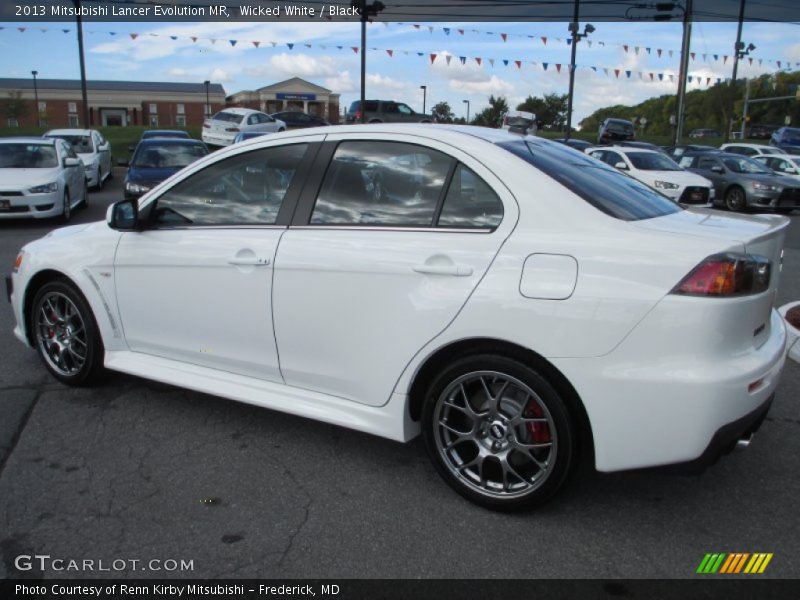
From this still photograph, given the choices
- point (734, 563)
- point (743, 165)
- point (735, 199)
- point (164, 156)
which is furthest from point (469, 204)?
point (743, 165)

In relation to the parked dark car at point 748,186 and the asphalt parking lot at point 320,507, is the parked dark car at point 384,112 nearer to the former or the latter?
the parked dark car at point 748,186

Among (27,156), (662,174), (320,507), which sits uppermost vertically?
(27,156)

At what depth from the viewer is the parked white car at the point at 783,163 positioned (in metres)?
20.8

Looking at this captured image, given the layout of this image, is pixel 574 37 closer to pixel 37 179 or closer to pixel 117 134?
pixel 37 179

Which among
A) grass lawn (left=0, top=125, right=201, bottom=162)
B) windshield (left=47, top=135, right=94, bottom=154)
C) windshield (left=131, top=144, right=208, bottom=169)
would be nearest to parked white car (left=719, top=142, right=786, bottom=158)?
windshield (left=131, top=144, right=208, bottom=169)

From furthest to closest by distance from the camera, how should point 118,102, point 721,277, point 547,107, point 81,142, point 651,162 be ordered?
1. point 118,102
2. point 547,107
3. point 81,142
4. point 651,162
5. point 721,277

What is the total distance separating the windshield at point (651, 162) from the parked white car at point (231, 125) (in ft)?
52.9

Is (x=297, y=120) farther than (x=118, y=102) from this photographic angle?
No

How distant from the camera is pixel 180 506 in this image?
311cm

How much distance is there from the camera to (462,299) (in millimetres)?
2932

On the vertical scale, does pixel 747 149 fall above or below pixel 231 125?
below

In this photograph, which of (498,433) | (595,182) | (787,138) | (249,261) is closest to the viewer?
(498,433)

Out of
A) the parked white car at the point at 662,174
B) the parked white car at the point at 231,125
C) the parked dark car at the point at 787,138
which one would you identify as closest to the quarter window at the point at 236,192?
the parked white car at the point at 662,174

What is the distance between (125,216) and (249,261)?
3.23 feet
